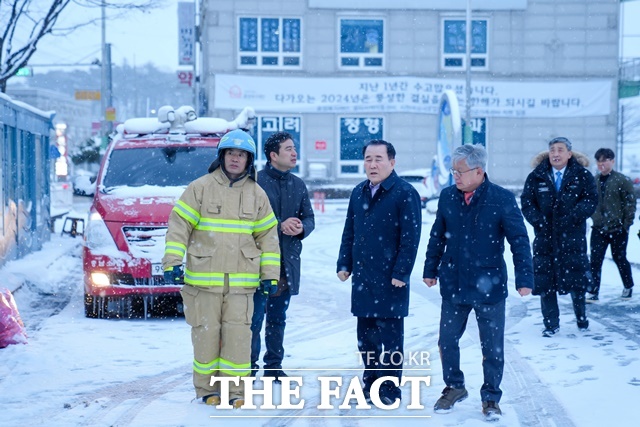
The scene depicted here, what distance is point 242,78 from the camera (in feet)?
125

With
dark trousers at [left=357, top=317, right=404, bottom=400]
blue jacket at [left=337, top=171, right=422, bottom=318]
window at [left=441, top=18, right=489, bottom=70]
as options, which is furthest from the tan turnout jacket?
window at [left=441, top=18, right=489, bottom=70]

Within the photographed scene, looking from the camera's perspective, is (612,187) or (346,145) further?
(346,145)

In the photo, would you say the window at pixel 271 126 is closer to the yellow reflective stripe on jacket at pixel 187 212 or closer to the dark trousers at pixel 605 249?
the dark trousers at pixel 605 249

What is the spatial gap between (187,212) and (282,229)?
951 millimetres

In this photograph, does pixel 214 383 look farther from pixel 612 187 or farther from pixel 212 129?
pixel 612 187

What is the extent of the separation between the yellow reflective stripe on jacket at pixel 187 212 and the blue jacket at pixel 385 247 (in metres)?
1.10

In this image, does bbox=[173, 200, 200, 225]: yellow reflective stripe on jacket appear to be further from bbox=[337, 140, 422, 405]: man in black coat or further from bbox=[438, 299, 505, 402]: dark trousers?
bbox=[438, 299, 505, 402]: dark trousers

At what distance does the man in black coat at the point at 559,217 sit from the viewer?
8.41m

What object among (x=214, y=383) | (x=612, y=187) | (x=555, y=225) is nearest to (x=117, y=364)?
(x=214, y=383)

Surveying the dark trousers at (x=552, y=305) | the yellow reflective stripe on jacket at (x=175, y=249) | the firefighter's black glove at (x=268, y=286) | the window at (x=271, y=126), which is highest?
the window at (x=271, y=126)

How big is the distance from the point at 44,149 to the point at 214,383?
1454 centimetres

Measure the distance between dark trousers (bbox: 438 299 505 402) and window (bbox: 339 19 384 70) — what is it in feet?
110

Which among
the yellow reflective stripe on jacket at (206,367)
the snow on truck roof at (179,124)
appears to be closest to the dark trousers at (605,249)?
the snow on truck roof at (179,124)

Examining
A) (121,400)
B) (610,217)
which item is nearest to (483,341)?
(121,400)
